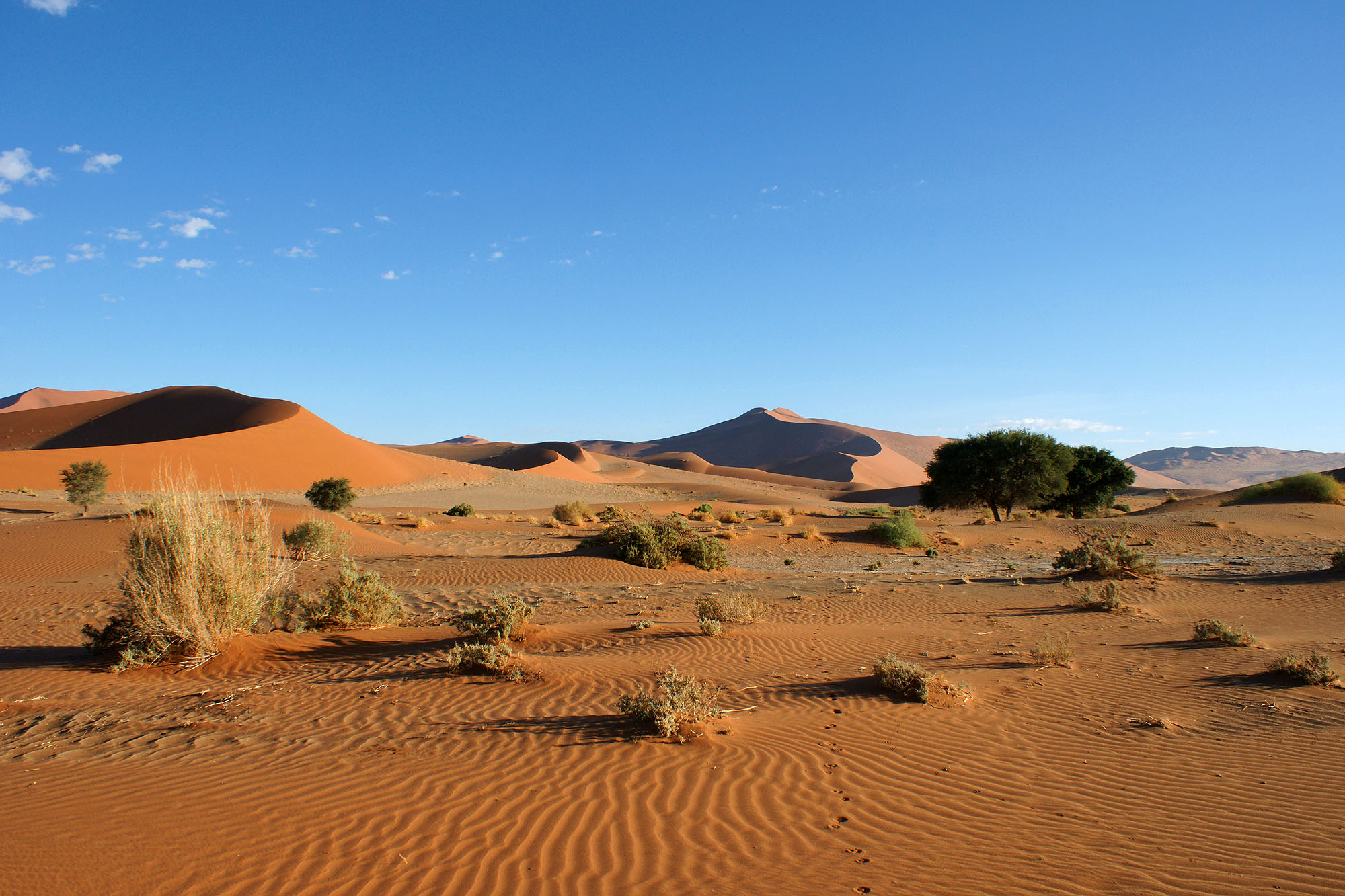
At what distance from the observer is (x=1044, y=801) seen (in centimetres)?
469

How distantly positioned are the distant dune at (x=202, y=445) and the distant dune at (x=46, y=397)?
86.9 meters

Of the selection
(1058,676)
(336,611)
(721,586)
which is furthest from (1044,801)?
(721,586)

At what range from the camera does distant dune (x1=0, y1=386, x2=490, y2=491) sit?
45.0 metres

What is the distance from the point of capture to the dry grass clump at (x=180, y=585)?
26.4ft

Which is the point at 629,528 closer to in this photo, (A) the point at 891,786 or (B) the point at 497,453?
(A) the point at 891,786

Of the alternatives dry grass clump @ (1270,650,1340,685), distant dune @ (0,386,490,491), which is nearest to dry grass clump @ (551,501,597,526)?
distant dune @ (0,386,490,491)

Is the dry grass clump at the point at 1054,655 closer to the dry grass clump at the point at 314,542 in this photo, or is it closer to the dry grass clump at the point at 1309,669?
the dry grass clump at the point at 1309,669

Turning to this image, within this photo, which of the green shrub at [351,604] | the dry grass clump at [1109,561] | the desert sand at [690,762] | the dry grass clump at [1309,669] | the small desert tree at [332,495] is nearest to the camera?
the desert sand at [690,762]

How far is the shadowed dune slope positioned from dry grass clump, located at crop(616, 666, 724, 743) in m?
102

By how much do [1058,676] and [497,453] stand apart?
116142 millimetres

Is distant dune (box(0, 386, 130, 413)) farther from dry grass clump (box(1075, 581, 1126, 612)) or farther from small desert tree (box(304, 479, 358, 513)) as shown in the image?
dry grass clump (box(1075, 581, 1126, 612))

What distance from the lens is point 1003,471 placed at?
111 ft

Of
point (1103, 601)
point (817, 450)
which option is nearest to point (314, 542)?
point (1103, 601)

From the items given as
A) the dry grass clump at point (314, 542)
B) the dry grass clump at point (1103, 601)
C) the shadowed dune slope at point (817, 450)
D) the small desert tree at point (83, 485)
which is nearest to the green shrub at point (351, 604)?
the dry grass clump at point (314, 542)
